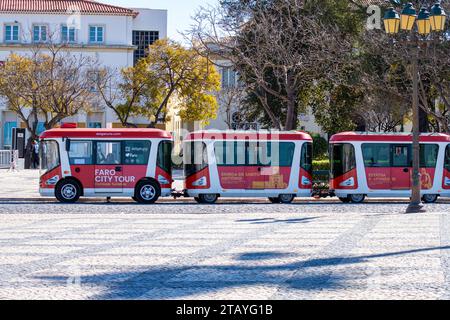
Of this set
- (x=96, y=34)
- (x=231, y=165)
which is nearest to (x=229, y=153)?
(x=231, y=165)

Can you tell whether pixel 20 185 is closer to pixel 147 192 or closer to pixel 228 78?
pixel 147 192

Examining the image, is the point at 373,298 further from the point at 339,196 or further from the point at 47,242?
the point at 339,196

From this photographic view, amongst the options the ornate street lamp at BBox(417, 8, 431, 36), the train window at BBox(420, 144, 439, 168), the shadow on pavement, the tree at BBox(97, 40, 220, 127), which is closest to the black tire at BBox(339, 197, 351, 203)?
the train window at BBox(420, 144, 439, 168)

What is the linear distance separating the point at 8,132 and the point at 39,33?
27.7 feet

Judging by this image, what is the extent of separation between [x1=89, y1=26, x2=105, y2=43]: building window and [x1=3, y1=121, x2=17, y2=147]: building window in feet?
30.2

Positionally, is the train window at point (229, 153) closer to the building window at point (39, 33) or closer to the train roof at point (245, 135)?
the train roof at point (245, 135)

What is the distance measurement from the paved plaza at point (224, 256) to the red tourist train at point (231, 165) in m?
6.99

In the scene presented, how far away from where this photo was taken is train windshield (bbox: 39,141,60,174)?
3095 centimetres

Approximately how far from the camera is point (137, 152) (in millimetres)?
31156

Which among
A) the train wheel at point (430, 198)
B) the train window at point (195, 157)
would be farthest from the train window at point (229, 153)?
the train wheel at point (430, 198)

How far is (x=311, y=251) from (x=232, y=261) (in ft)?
6.06

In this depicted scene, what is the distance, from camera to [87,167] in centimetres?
3098

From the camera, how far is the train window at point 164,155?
31156 mm

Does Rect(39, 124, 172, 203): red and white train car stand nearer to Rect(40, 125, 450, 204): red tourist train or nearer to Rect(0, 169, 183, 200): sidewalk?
Rect(40, 125, 450, 204): red tourist train
